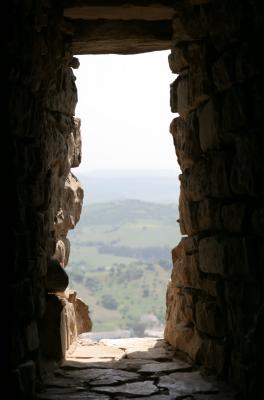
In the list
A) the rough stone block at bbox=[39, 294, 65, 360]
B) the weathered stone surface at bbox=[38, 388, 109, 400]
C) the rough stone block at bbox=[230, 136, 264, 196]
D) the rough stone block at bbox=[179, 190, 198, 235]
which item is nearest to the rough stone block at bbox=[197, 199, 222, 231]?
the rough stone block at bbox=[179, 190, 198, 235]

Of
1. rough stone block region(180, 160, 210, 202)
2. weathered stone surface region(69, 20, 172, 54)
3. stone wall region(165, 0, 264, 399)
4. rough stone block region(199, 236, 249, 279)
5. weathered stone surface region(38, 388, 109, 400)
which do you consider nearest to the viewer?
stone wall region(165, 0, 264, 399)

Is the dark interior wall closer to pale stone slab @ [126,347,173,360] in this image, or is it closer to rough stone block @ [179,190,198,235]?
rough stone block @ [179,190,198,235]

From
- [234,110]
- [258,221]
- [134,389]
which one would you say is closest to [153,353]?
[134,389]

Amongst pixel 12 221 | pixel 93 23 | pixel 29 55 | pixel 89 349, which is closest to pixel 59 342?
pixel 89 349

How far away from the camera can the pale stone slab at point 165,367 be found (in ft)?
18.2

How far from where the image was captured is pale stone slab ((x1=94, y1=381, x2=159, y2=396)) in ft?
15.9

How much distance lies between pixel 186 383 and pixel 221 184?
1.62 m

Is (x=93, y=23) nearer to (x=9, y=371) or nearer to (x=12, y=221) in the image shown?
(x=12, y=221)

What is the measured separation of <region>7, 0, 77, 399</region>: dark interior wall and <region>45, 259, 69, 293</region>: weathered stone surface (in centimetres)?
11

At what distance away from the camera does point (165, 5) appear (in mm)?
5449

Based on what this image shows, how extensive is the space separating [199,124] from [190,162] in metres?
0.46

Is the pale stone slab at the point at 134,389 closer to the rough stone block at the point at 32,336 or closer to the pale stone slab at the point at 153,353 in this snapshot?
the rough stone block at the point at 32,336

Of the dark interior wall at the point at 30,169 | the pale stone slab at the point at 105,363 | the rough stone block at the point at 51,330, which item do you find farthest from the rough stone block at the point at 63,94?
the pale stone slab at the point at 105,363

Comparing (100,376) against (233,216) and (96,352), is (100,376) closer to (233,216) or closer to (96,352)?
(96,352)
